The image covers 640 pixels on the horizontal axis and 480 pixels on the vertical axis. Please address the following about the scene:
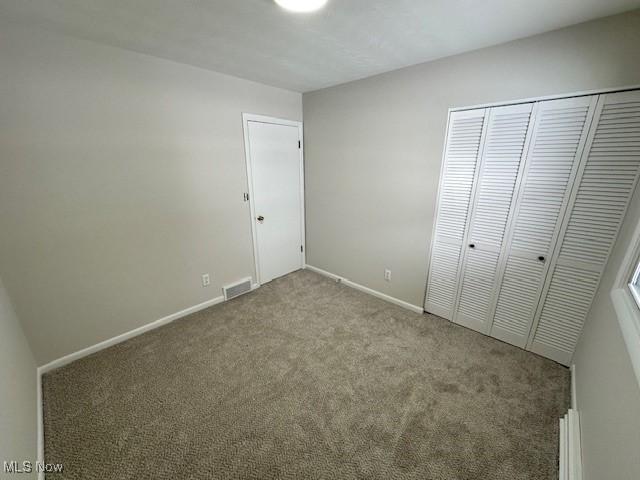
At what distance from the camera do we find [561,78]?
1.64 meters

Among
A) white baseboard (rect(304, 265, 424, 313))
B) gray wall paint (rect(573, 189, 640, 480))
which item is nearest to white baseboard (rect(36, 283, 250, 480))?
white baseboard (rect(304, 265, 424, 313))

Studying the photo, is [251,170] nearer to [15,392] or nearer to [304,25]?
[304,25]

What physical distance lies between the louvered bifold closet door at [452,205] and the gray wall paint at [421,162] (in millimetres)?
81

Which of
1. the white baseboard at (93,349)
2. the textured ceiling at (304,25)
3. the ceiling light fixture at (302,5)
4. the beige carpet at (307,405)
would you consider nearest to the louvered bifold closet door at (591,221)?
the beige carpet at (307,405)

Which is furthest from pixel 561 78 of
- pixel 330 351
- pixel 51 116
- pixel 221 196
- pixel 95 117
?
pixel 51 116

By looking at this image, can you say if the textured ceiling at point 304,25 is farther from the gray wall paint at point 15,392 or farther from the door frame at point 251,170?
the gray wall paint at point 15,392

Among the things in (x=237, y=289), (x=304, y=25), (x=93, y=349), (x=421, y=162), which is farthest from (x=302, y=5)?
(x=93, y=349)

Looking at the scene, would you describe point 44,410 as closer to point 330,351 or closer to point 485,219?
point 330,351

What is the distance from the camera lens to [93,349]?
210 centimetres

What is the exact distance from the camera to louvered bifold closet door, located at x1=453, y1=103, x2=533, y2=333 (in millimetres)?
1866

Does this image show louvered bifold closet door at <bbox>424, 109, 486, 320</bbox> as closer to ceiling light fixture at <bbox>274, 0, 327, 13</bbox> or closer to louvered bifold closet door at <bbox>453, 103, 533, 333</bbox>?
louvered bifold closet door at <bbox>453, 103, 533, 333</bbox>

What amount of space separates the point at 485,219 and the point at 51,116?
322cm

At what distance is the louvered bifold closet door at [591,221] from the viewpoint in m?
1.52

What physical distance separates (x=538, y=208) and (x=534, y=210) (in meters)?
0.03
